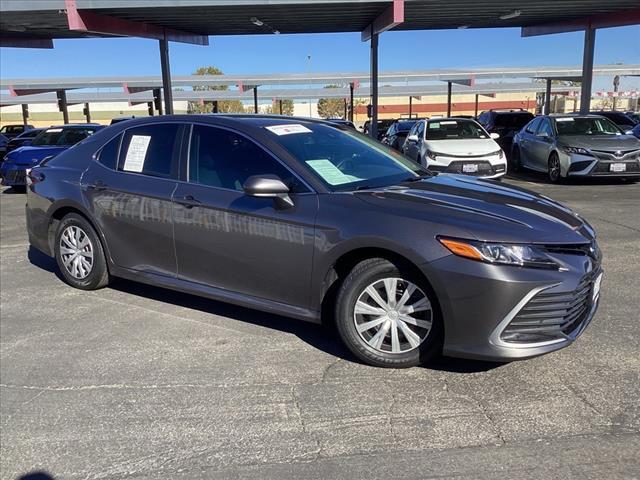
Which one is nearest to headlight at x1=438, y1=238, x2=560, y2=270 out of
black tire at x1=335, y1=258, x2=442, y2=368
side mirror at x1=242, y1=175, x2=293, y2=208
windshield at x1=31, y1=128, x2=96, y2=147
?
black tire at x1=335, y1=258, x2=442, y2=368

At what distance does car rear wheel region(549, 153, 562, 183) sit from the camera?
42.2 feet

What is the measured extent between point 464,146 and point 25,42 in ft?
60.7

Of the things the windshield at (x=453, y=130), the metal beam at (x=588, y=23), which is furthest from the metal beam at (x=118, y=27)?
the metal beam at (x=588, y=23)

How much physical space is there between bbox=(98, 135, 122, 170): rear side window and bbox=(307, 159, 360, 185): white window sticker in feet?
6.65

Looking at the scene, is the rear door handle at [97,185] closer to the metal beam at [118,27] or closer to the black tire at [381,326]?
the black tire at [381,326]

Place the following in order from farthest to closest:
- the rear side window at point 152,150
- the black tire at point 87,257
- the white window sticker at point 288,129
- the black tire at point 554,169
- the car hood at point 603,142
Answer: the black tire at point 554,169 → the car hood at point 603,142 → the black tire at point 87,257 → the rear side window at point 152,150 → the white window sticker at point 288,129

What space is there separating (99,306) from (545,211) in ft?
12.5

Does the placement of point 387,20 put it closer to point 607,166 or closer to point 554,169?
point 554,169

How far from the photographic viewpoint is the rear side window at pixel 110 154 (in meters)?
5.13

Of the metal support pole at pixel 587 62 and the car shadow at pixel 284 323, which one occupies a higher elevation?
the metal support pole at pixel 587 62

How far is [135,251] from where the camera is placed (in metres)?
4.90

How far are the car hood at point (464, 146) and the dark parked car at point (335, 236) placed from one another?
7.01 metres

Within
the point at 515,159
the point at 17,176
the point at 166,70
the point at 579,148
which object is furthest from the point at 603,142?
the point at 166,70

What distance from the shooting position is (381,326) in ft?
12.0
